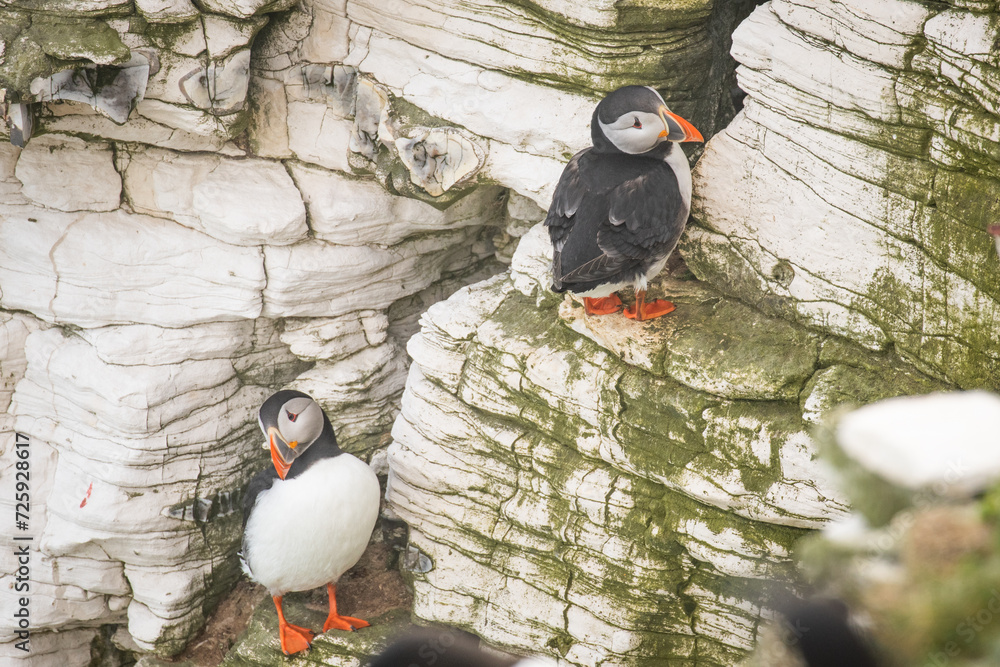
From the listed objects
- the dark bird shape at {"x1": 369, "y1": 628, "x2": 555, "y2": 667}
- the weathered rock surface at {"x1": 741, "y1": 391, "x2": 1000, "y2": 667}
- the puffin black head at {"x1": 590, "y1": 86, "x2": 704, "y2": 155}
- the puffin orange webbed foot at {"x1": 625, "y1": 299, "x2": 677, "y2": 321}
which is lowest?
the dark bird shape at {"x1": 369, "y1": 628, "x2": 555, "y2": 667}

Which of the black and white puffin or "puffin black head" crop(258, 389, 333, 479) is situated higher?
the black and white puffin

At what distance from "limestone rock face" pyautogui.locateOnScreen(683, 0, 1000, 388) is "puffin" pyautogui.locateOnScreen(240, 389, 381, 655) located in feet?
7.45

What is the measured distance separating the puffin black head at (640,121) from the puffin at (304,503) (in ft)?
7.09

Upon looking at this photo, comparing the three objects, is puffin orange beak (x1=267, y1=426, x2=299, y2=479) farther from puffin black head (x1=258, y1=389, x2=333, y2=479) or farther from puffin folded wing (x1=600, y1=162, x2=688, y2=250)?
puffin folded wing (x1=600, y1=162, x2=688, y2=250)

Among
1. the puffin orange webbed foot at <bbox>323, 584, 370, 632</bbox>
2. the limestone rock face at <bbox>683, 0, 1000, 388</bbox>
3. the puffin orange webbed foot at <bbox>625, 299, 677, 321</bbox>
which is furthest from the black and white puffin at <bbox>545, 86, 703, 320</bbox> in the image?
the puffin orange webbed foot at <bbox>323, 584, 370, 632</bbox>

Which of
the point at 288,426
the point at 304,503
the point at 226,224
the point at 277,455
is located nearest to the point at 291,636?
the point at 304,503

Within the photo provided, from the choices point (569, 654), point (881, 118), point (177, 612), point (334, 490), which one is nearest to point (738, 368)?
point (881, 118)

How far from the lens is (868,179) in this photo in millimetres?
3746

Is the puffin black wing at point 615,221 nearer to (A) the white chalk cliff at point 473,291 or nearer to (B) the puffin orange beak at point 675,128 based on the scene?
(B) the puffin orange beak at point 675,128

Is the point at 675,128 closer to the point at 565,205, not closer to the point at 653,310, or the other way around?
the point at 565,205

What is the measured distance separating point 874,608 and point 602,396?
2903 mm

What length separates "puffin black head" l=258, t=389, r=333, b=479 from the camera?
14.6 feet

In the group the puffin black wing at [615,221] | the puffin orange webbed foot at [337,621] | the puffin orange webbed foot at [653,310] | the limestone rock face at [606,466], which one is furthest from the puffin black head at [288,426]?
the puffin orange webbed foot at [653,310]

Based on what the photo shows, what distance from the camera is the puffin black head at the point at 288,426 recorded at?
14.6 ft
